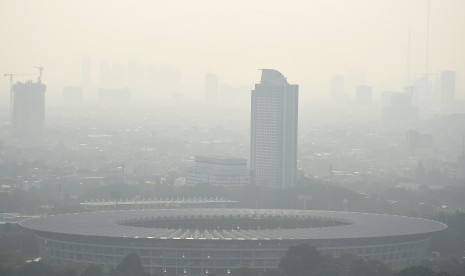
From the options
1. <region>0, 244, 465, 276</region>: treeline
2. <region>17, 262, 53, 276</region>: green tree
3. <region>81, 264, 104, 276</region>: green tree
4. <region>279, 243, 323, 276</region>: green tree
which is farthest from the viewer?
<region>279, 243, 323, 276</region>: green tree

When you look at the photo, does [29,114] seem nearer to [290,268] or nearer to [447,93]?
[447,93]

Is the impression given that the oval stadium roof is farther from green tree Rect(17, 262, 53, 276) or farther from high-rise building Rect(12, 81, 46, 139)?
high-rise building Rect(12, 81, 46, 139)

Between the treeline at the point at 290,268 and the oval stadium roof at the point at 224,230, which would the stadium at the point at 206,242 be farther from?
the treeline at the point at 290,268

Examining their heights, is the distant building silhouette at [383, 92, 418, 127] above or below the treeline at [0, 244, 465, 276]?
above

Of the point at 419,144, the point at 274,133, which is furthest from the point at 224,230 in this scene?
the point at 419,144

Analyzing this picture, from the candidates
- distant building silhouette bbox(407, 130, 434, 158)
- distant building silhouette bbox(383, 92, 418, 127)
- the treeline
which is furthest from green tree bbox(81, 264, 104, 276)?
distant building silhouette bbox(383, 92, 418, 127)

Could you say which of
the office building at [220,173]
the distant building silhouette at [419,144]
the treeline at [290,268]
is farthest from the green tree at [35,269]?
the distant building silhouette at [419,144]
